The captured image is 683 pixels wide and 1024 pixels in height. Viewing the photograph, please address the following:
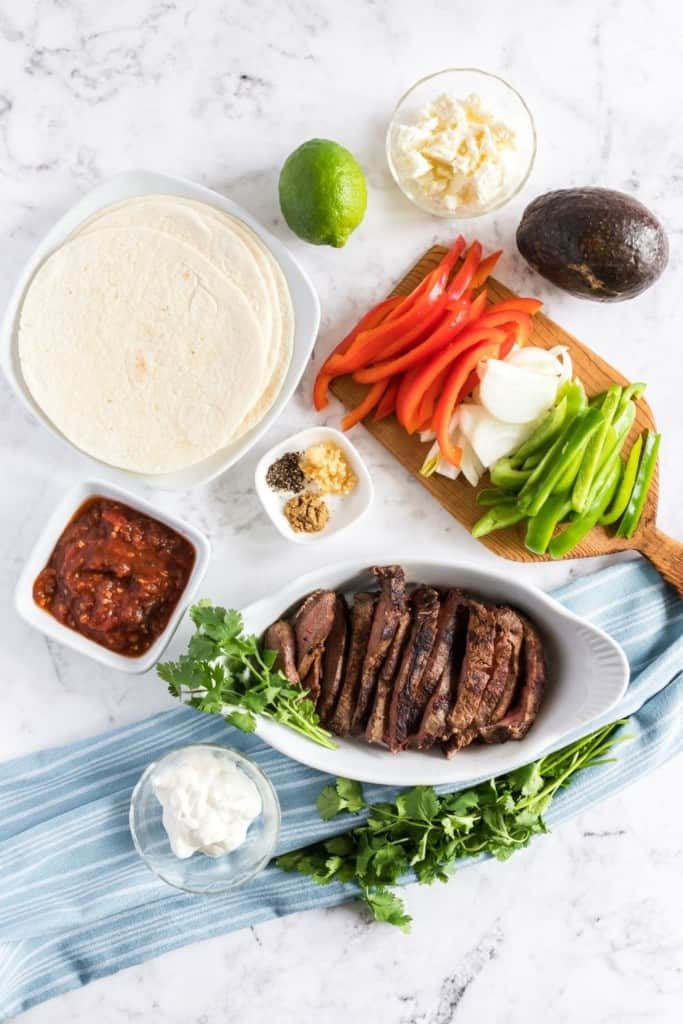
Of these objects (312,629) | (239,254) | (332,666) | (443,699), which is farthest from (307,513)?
(239,254)

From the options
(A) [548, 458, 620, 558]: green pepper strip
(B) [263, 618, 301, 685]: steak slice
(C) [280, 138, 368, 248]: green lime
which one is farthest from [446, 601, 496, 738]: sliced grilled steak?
(C) [280, 138, 368, 248]: green lime

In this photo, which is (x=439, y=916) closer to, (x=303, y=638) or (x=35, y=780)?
(x=303, y=638)

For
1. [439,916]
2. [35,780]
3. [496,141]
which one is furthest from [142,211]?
[439,916]

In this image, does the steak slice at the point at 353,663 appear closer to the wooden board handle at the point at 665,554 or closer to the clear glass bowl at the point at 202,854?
the clear glass bowl at the point at 202,854

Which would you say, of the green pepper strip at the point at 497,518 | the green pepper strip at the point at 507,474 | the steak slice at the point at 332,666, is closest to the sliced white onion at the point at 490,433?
the green pepper strip at the point at 507,474

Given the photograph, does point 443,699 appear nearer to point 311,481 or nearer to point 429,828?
point 429,828

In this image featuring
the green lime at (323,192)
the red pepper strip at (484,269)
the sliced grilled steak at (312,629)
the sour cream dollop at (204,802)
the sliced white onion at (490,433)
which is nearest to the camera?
the sour cream dollop at (204,802)
